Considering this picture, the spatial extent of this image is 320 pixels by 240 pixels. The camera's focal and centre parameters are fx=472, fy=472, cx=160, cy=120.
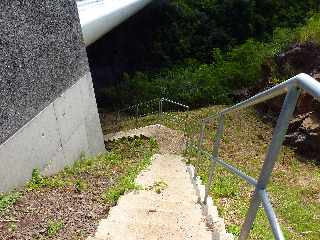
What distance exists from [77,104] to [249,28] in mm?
13846

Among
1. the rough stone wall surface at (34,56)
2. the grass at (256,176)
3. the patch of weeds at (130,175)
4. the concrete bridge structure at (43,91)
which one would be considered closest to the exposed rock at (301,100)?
the grass at (256,176)

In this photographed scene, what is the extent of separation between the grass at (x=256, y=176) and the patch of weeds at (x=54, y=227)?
1.52 m

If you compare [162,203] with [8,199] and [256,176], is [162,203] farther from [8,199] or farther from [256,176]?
[256,176]

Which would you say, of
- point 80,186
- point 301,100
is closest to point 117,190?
point 80,186

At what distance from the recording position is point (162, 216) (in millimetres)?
4531

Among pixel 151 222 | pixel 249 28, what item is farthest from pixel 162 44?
pixel 151 222

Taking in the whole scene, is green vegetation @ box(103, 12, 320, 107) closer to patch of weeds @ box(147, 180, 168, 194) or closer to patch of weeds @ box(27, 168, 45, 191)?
patch of weeds @ box(147, 180, 168, 194)

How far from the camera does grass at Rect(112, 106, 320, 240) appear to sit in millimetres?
5449

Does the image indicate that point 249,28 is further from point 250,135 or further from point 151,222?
point 151,222

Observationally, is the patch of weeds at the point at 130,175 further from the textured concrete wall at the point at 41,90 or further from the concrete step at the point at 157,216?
the textured concrete wall at the point at 41,90

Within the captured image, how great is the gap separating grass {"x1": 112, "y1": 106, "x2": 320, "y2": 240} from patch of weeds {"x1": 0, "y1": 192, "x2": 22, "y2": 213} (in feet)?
7.18

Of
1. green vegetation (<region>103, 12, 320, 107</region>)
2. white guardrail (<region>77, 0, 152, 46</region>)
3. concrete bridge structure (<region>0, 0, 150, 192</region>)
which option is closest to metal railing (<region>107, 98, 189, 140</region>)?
green vegetation (<region>103, 12, 320, 107</region>)

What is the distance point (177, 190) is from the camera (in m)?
6.09

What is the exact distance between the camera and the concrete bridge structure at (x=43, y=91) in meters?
5.67
